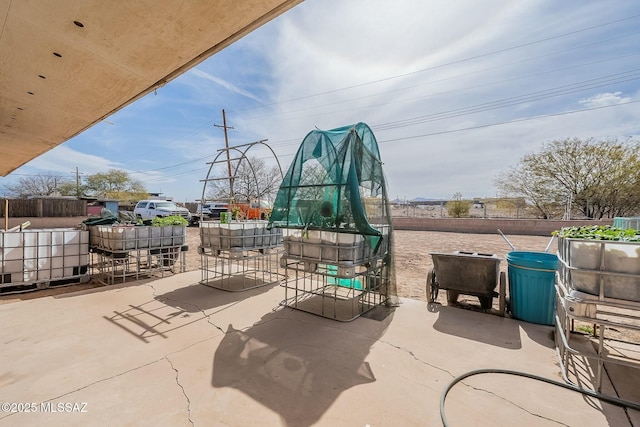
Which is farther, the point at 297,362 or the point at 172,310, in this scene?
the point at 172,310

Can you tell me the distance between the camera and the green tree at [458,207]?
19.1 metres

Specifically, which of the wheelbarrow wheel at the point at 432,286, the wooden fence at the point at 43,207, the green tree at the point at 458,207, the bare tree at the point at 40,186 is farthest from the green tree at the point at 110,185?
the wheelbarrow wheel at the point at 432,286

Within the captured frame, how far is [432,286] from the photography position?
4.35 meters

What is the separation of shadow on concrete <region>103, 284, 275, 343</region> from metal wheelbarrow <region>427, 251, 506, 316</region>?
10.1ft

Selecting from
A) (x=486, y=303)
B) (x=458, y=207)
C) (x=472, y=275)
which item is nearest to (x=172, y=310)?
(x=472, y=275)

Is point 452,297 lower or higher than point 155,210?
lower

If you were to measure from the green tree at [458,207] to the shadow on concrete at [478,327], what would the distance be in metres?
17.1

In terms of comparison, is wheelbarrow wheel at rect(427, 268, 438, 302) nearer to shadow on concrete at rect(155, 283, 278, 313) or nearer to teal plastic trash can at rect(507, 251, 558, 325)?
teal plastic trash can at rect(507, 251, 558, 325)

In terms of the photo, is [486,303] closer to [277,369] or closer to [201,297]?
[277,369]

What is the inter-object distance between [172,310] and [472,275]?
14.2 feet

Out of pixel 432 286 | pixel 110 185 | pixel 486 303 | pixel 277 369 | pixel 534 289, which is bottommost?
pixel 277 369

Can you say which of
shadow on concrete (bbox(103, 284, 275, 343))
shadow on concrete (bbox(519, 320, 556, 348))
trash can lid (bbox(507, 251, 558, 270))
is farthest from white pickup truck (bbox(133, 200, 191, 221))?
shadow on concrete (bbox(519, 320, 556, 348))

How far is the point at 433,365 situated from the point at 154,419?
232cm

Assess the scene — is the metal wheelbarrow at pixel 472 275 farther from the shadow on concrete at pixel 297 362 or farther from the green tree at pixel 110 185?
the green tree at pixel 110 185
